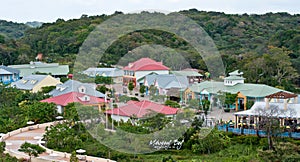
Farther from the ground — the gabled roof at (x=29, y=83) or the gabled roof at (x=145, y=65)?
the gabled roof at (x=145, y=65)

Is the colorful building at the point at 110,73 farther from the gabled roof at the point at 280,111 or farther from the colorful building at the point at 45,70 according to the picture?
the gabled roof at the point at 280,111

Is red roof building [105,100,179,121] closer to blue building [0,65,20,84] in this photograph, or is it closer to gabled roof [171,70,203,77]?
gabled roof [171,70,203,77]

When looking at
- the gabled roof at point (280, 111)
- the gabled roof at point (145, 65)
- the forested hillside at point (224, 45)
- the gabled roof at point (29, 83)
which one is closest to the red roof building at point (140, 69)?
the gabled roof at point (145, 65)

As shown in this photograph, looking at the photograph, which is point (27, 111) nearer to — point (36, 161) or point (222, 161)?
point (36, 161)

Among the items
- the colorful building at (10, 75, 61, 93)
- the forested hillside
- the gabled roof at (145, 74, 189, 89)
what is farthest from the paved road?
the forested hillside

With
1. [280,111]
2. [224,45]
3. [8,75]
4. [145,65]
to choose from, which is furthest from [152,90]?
[224,45]

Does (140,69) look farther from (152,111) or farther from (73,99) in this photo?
(152,111)

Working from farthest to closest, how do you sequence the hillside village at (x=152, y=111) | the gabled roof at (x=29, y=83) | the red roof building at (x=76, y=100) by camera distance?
the gabled roof at (x=29, y=83), the red roof building at (x=76, y=100), the hillside village at (x=152, y=111)

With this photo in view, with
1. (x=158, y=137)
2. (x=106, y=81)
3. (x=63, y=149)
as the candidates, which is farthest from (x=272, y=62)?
(x=63, y=149)
